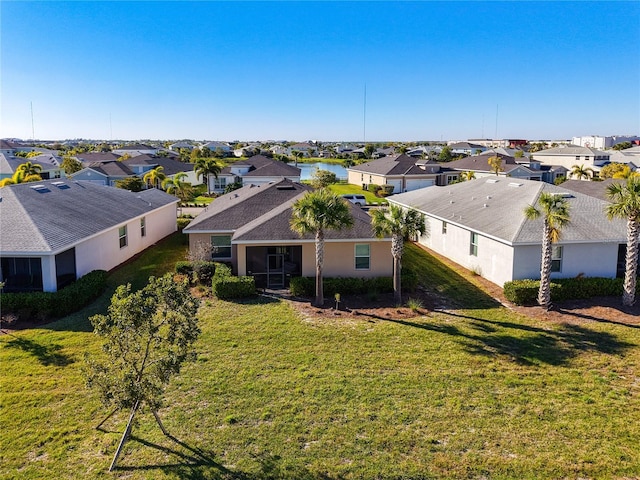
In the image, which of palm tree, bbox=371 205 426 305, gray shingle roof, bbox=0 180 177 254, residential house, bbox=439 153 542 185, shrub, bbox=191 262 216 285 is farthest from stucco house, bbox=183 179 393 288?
residential house, bbox=439 153 542 185

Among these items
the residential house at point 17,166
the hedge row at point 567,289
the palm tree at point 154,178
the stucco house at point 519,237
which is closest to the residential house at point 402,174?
the palm tree at point 154,178

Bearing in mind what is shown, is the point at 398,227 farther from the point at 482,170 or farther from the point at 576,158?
the point at 576,158

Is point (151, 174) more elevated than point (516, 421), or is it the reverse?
point (151, 174)

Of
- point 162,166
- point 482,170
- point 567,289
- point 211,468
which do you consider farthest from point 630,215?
point 162,166

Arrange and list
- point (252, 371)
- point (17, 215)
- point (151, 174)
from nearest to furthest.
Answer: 1. point (252, 371)
2. point (17, 215)
3. point (151, 174)

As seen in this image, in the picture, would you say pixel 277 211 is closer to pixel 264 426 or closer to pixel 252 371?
pixel 252 371

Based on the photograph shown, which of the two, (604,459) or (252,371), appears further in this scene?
(252,371)

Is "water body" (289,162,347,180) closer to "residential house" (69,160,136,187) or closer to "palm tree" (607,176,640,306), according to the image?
"residential house" (69,160,136,187)

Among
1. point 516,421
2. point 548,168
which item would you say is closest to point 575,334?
point 516,421
